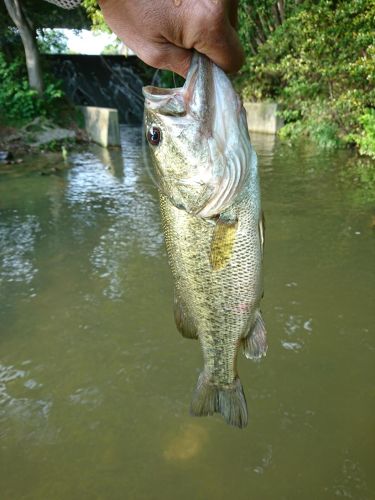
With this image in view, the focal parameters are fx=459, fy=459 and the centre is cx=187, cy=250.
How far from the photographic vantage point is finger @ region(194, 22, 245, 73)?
1347 millimetres

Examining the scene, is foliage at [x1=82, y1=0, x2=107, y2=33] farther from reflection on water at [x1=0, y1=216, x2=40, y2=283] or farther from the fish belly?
the fish belly

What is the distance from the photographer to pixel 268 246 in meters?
5.83

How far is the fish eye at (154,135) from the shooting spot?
173 cm

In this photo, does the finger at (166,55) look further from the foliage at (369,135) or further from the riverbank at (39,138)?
the riverbank at (39,138)

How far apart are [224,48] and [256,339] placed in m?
1.25

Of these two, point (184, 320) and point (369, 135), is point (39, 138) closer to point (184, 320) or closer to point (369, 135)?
point (369, 135)

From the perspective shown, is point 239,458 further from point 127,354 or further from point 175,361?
point 127,354

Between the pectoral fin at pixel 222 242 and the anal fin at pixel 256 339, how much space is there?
351 mm

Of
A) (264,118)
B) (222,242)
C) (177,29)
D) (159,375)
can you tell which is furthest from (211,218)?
(264,118)

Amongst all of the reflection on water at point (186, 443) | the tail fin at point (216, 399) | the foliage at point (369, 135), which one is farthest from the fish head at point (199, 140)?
the foliage at point (369, 135)

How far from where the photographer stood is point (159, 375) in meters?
3.62

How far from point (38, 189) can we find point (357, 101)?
805 cm

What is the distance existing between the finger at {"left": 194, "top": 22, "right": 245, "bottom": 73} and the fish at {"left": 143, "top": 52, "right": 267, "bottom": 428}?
7 cm

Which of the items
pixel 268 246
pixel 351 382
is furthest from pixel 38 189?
pixel 351 382
